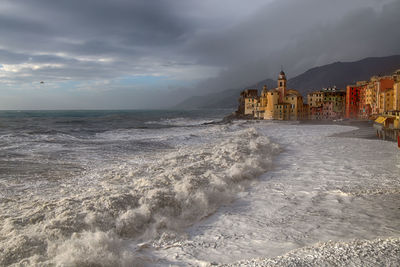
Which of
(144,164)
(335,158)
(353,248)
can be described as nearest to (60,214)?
(353,248)

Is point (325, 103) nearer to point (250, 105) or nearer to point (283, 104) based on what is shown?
point (283, 104)

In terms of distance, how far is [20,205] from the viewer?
5457mm

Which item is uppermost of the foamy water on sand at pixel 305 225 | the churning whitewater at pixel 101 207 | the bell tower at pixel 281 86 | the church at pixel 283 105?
the bell tower at pixel 281 86

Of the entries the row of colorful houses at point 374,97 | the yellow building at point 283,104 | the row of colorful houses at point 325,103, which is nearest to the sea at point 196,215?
the row of colorful houses at point 374,97

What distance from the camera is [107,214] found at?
482cm

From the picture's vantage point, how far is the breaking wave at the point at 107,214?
3.52 metres

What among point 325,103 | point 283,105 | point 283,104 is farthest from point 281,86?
point 325,103

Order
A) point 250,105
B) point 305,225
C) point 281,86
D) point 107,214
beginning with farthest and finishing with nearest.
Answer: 1. point 250,105
2. point 281,86
3. point 107,214
4. point 305,225

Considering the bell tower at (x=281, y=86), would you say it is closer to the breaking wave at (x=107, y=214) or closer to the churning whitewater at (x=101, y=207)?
the churning whitewater at (x=101, y=207)

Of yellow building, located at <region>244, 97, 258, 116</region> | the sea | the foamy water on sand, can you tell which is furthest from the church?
the foamy water on sand

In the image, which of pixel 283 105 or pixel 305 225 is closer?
pixel 305 225

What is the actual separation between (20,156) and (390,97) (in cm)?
4072

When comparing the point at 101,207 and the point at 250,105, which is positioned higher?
the point at 250,105

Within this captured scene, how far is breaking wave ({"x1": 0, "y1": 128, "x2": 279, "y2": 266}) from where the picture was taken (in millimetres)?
3518
